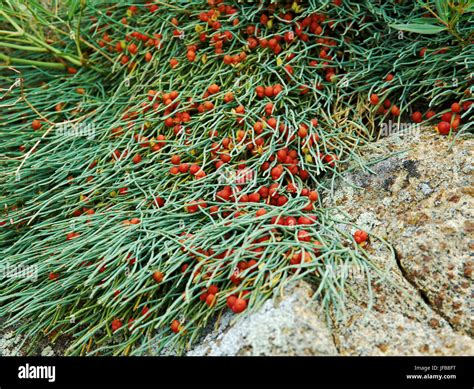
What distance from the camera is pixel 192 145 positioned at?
2031 mm

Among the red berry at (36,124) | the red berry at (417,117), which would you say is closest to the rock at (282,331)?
the red berry at (417,117)

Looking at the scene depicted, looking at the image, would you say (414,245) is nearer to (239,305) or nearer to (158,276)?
(239,305)

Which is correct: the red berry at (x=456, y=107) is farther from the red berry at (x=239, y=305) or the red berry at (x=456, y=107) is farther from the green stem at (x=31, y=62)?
the green stem at (x=31, y=62)

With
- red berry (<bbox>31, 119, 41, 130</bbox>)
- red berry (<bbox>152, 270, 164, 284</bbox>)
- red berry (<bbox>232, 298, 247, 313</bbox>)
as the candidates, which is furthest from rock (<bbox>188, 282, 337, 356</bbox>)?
red berry (<bbox>31, 119, 41, 130</bbox>)

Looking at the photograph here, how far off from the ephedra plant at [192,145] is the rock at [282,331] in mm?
45

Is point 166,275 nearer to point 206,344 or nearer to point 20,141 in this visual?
point 206,344

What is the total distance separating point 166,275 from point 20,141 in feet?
3.51

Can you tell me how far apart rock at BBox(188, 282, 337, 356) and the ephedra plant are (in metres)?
0.05

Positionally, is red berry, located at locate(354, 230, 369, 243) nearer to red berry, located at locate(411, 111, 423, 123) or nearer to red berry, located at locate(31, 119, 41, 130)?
red berry, located at locate(411, 111, 423, 123)

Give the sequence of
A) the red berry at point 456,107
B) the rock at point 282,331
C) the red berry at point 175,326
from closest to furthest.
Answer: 1. the rock at point 282,331
2. the red berry at point 175,326
3. the red berry at point 456,107

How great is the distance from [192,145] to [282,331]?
2.72 feet

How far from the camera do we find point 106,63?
255cm

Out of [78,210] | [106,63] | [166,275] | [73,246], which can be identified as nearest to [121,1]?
[106,63]

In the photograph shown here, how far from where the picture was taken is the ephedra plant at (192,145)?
1.72 metres
